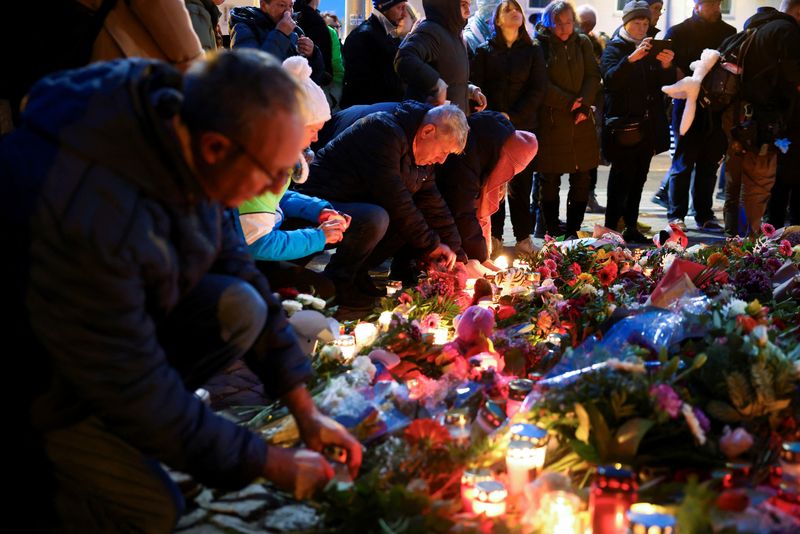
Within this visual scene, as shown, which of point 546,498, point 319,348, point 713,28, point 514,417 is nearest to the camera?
point 546,498

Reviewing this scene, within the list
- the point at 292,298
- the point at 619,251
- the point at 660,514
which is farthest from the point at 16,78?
the point at 619,251

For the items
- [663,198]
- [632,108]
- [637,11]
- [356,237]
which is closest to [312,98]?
[356,237]

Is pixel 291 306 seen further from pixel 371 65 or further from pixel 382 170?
pixel 371 65

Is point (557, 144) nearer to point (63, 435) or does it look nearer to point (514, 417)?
point (514, 417)

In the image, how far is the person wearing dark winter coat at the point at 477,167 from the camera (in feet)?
18.8

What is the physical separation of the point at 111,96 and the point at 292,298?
7.25ft

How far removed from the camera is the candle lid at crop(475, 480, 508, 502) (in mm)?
2385

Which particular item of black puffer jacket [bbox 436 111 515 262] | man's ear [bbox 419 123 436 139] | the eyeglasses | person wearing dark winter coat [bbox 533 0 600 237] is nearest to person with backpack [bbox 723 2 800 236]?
person wearing dark winter coat [bbox 533 0 600 237]

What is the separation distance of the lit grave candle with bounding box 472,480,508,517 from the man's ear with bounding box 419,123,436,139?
115 inches

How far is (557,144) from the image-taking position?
732 cm

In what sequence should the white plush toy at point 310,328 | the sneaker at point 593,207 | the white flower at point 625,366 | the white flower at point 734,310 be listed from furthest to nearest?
1. the sneaker at point 593,207
2. the white plush toy at point 310,328
3. the white flower at point 734,310
4. the white flower at point 625,366

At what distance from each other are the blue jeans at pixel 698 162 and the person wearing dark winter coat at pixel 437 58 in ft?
8.57

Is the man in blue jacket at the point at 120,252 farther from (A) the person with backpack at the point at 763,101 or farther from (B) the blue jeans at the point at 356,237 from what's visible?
(A) the person with backpack at the point at 763,101

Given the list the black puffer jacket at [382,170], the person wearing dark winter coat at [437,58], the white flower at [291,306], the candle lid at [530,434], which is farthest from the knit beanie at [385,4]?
the candle lid at [530,434]
